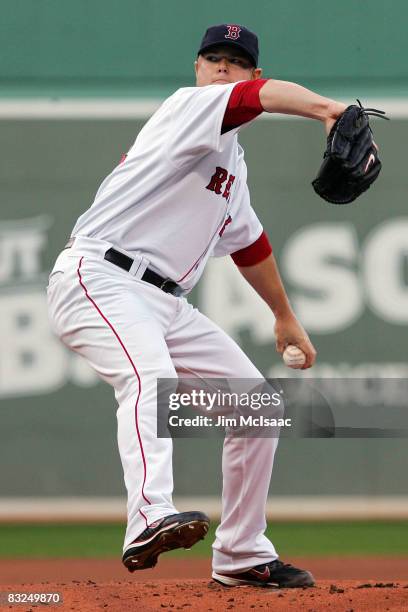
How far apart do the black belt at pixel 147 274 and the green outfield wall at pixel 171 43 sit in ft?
8.65

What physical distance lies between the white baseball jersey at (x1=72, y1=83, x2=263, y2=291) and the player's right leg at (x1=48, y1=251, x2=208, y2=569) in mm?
97

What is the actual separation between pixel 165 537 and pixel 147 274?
2.51ft

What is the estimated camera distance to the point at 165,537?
7.84 feet

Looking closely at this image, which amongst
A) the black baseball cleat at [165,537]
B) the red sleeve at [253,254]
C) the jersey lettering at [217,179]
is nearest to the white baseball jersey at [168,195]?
the jersey lettering at [217,179]

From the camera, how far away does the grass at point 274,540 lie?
4551mm

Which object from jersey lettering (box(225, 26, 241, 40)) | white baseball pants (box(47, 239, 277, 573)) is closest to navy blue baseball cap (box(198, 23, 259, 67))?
jersey lettering (box(225, 26, 241, 40))

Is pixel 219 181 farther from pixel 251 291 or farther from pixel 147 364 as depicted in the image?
pixel 251 291

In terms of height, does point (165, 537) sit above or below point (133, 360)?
below

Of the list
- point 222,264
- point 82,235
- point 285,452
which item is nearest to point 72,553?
point 285,452

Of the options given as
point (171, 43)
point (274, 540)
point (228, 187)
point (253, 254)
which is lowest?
point (274, 540)

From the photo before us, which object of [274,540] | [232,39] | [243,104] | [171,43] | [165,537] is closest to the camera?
[165,537]

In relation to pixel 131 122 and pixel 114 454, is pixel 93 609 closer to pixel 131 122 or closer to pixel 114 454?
pixel 114 454

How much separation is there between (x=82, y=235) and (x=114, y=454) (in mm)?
2439

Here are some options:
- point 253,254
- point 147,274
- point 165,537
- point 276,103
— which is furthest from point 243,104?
point 165,537
